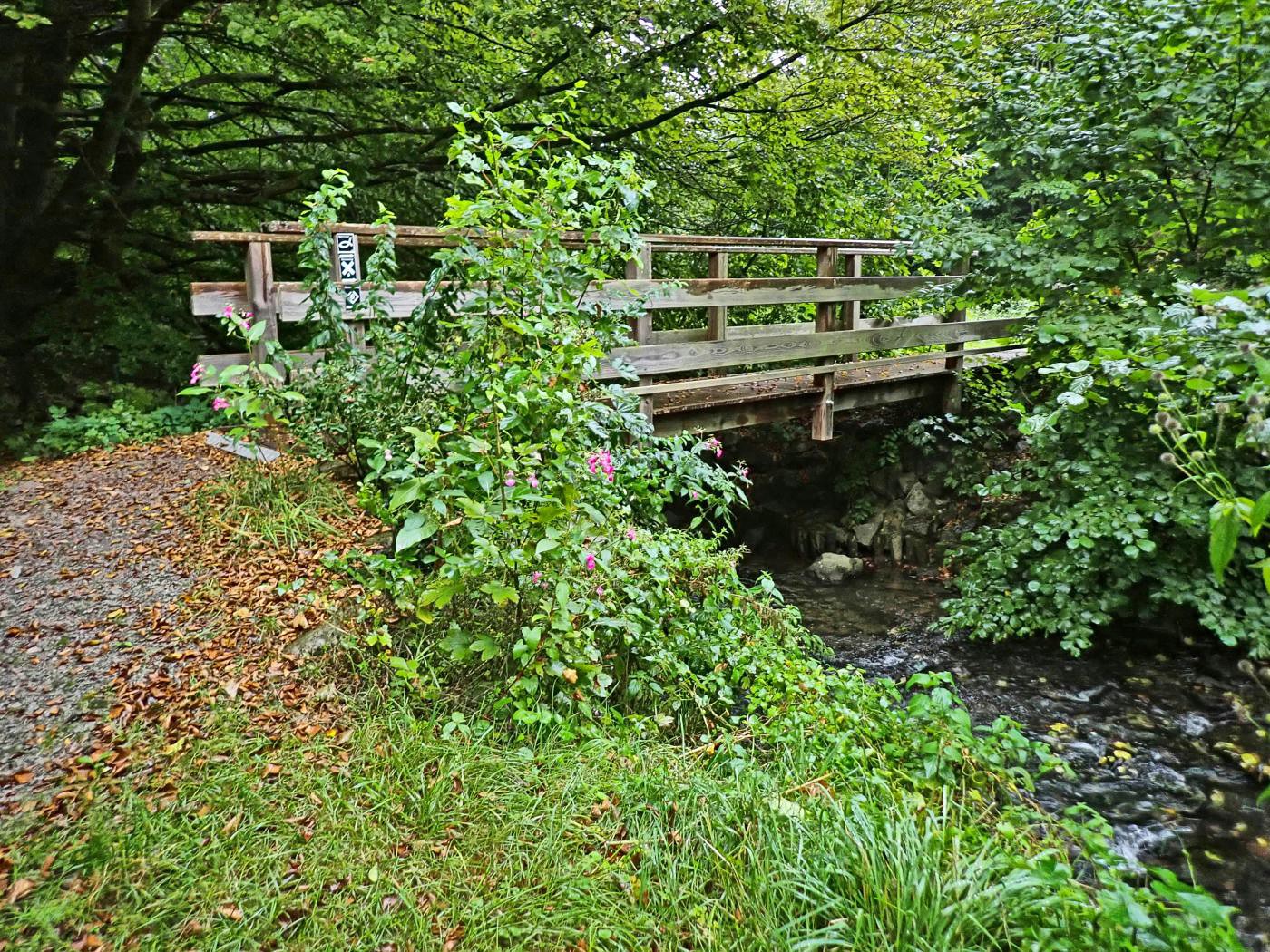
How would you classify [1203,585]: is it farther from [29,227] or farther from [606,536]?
[29,227]

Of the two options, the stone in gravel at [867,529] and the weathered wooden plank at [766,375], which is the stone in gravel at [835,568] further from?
the weathered wooden plank at [766,375]

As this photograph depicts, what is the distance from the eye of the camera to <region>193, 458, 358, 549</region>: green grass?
375 cm

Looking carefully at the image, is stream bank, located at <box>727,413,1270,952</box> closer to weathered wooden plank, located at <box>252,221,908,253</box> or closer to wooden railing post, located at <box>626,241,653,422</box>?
wooden railing post, located at <box>626,241,653,422</box>

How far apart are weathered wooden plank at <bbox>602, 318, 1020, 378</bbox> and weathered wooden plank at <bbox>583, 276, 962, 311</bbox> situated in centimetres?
32

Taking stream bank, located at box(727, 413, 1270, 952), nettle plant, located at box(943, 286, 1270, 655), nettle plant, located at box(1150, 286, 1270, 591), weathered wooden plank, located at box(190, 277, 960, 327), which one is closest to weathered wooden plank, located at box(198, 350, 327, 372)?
weathered wooden plank, located at box(190, 277, 960, 327)

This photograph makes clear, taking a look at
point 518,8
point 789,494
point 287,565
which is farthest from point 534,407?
point 789,494

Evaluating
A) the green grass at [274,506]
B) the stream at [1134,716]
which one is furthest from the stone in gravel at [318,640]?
the stream at [1134,716]

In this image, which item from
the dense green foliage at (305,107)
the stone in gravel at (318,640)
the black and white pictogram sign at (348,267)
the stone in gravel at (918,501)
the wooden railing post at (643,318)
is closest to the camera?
the stone in gravel at (318,640)

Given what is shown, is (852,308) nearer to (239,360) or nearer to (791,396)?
(791,396)

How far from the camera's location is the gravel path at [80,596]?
2551mm

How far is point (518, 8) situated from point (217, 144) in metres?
3.63

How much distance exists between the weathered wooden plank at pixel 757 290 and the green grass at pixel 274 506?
5.97 feet

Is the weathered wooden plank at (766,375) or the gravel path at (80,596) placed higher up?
the weathered wooden plank at (766,375)

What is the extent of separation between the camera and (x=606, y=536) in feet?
11.4
